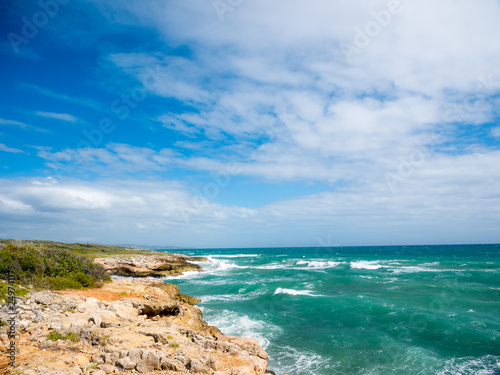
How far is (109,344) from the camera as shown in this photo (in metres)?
8.47

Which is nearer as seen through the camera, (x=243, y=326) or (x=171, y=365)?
(x=171, y=365)

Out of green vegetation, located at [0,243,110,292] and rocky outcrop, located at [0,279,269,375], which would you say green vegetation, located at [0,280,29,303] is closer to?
green vegetation, located at [0,243,110,292]

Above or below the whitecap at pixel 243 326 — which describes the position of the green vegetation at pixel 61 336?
above

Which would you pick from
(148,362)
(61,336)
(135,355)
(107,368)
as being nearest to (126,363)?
(135,355)

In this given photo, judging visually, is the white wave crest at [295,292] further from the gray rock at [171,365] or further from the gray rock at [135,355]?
the gray rock at [135,355]

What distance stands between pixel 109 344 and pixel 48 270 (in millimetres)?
10657

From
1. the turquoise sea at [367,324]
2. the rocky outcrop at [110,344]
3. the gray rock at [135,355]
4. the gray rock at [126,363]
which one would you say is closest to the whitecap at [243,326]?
the turquoise sea at [367,324]

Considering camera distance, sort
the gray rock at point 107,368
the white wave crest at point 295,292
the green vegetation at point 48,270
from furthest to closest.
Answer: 1. the white wave crest at point 295,292
2. the green vegetation at point 48,270
3. the gray rock at point 107,368

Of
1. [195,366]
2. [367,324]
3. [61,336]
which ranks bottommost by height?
[367,324]

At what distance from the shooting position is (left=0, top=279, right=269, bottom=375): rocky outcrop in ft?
24.4

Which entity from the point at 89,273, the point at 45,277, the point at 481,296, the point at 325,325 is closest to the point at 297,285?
the point at 325,325

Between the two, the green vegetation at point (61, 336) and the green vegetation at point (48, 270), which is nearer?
the green vegetation at point (61, 336)

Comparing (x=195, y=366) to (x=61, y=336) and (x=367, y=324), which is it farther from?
(x=367, y=324)

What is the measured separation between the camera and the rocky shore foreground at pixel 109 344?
7387 millimetres
